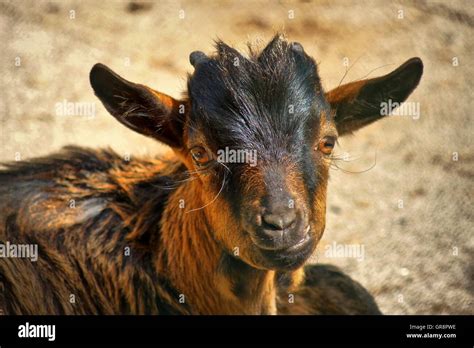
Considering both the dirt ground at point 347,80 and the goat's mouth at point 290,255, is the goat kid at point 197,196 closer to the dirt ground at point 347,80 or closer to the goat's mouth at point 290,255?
the goat's mouth at point 290,255

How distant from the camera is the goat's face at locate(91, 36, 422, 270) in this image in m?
6.90

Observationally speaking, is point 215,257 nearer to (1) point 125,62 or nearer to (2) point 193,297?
(2) point 193,297

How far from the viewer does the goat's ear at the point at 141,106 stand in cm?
752

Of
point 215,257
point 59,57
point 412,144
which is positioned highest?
point 59,57

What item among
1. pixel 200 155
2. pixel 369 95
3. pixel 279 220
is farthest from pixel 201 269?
pixel 369 95

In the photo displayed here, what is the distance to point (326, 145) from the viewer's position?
24.4 feet

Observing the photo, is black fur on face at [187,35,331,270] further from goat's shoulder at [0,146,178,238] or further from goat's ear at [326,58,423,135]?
goat's shoulder at [0,146,178,238]

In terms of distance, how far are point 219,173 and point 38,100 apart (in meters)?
5.84

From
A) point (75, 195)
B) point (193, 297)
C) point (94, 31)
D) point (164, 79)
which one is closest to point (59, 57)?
point (94, 31)

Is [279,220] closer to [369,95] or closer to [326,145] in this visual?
[326,145]

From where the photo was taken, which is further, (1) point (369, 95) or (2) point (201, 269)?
(1) point (369, 95)

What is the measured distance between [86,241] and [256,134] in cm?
209
